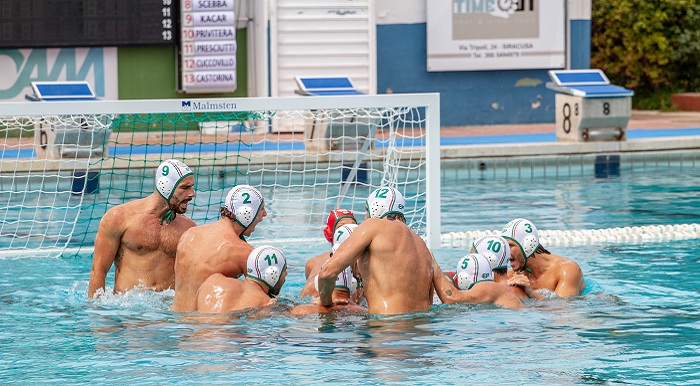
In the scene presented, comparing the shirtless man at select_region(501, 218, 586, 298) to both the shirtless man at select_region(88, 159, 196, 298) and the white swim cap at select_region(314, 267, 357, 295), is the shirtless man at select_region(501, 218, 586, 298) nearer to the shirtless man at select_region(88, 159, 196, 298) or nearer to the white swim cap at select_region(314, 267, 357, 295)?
the white swim cap at select_region(314, 267, 357, 295)

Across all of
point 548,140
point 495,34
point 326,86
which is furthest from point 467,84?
point 326,86

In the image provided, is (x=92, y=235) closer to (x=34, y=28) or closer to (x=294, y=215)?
(x=294, y=215)

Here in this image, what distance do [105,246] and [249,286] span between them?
1.07 m

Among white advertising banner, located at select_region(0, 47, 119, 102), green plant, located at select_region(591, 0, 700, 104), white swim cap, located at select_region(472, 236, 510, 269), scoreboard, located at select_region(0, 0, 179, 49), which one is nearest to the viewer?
white swim cap, located at select_region(472, 236, 510, 269)

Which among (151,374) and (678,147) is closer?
(151,374)

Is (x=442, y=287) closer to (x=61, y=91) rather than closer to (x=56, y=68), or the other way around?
(x=61, y=91)

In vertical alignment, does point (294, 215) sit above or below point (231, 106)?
below

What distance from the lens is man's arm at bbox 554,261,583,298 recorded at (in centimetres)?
745

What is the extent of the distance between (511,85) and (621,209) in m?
7.03

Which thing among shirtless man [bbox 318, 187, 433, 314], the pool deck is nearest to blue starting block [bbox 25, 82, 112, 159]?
the pool deck

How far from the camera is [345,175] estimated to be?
43.8 feet

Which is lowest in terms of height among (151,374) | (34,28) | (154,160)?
(151,374)

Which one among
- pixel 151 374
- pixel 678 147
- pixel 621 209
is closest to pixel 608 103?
pixel 678 147

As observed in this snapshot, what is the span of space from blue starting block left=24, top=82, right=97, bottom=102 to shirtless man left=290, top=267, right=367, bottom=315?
7.22m
